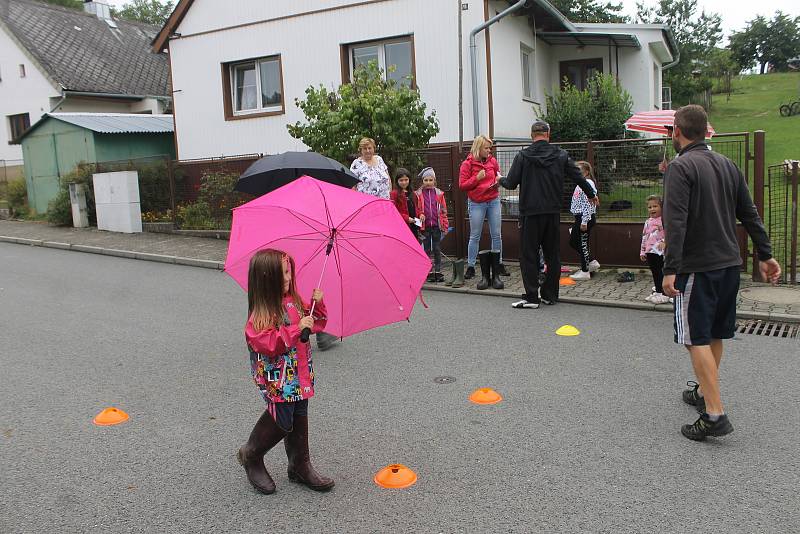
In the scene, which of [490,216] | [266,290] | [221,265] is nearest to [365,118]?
[490,216]

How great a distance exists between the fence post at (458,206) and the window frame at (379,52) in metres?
4.32

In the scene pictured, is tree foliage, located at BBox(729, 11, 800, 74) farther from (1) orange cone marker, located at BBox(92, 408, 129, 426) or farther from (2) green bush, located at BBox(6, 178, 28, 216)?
(1) orange cone marker, located at BBox(92, 408, 129, 426)

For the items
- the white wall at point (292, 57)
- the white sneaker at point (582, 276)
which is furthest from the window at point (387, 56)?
the white sneaker at point (582, 276)

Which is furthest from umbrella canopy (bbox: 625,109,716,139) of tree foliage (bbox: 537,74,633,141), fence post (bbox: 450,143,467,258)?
tree foliage (bbox: 537,74,633,141)

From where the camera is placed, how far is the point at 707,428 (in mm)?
4582

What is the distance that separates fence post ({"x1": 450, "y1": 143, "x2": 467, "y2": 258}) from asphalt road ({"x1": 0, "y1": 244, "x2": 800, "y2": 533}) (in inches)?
151

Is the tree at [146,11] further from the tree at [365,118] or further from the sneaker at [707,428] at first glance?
the sneaker at [707,428]

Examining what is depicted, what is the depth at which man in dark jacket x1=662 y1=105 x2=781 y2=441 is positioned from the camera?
15.0 ft

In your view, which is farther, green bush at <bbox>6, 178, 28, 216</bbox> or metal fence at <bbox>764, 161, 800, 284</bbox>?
green bush at <bbox>6, 178, 28, 216</bbox>

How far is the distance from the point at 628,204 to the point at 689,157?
6.11 m

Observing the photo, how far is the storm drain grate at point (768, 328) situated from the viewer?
23.9ft

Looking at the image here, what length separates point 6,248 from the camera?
1591 cm

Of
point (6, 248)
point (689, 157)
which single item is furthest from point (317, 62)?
point (689, 157)

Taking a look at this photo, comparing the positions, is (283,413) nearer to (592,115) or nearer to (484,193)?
(484,193)
